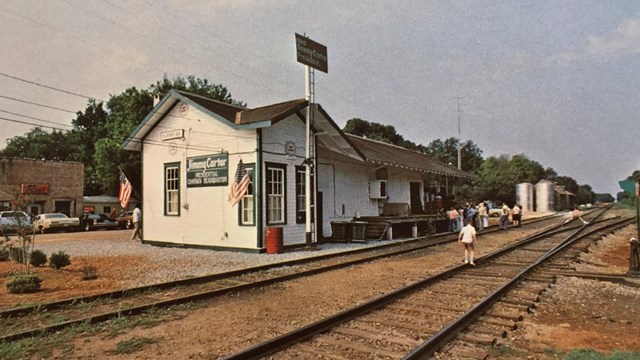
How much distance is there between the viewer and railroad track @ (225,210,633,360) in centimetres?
540

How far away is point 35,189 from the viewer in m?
37.8

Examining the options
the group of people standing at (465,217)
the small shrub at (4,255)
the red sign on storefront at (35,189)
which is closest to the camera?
the small shrub at (4,255)

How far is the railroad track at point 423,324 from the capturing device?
5.40 meters

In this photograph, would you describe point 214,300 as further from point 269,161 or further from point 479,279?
point 269,161

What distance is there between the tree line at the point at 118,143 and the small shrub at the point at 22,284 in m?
26.5

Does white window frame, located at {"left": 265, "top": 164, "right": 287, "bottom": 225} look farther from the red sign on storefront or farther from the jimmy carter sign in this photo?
the red sign on storefront

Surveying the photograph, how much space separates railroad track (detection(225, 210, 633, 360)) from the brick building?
123ft

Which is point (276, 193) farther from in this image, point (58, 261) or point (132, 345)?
point (132, 345)

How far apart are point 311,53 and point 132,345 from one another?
13.9m

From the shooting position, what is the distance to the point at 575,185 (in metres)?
131

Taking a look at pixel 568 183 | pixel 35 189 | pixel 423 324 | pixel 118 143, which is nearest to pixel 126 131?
pixel 118 143

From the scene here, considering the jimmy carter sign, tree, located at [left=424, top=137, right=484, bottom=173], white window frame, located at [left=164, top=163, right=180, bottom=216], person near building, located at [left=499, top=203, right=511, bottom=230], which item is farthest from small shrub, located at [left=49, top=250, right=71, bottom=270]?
tree, located at [left=424, top=137, right=484, bottom=173]

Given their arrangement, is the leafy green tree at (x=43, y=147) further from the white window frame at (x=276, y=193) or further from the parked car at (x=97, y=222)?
the white window frame at (x=276, y=193)

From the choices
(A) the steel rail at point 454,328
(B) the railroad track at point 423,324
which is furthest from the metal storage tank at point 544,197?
(A) the steel rail at point 454,328
